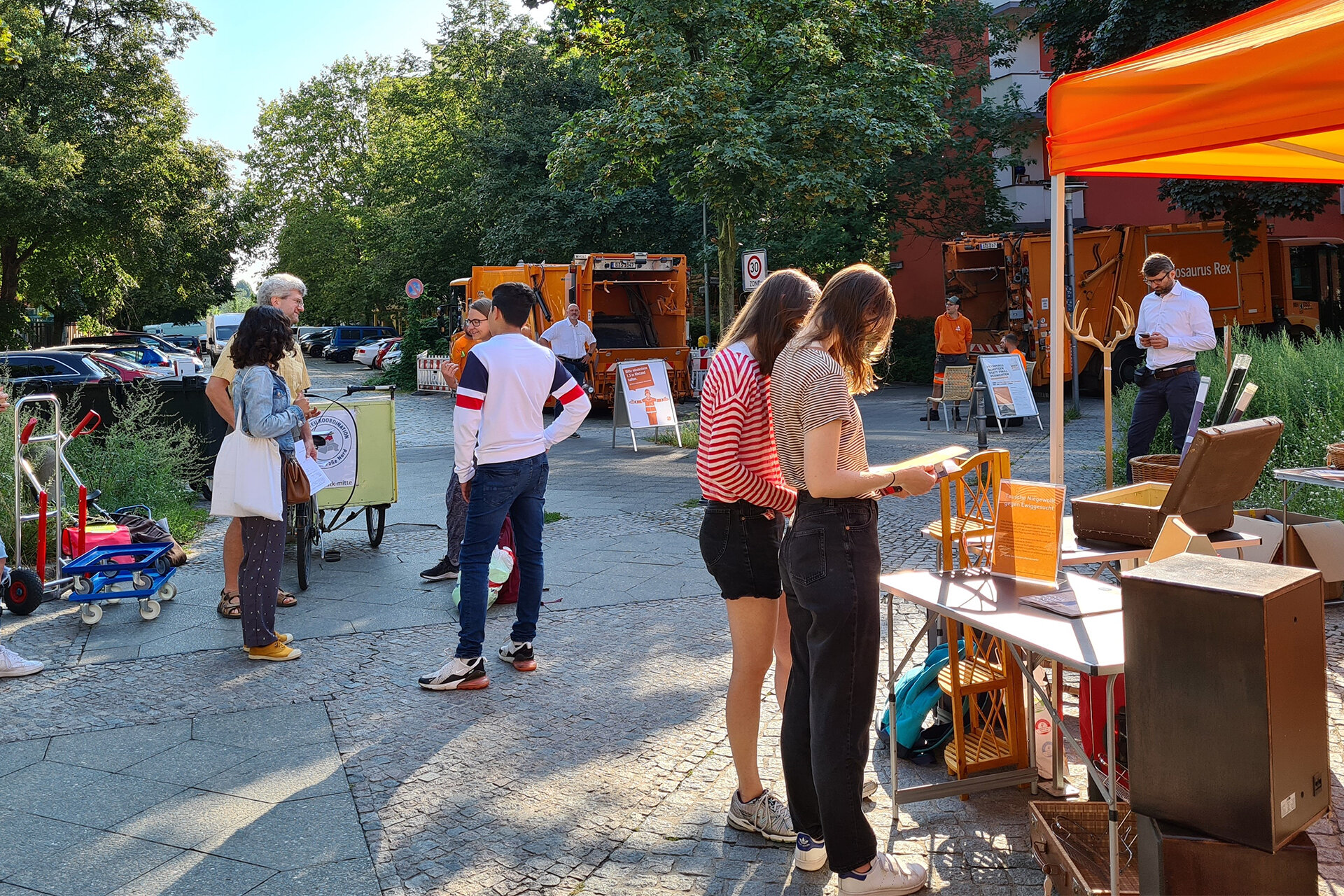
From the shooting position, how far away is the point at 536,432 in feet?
17.3

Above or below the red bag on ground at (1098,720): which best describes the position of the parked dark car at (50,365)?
above

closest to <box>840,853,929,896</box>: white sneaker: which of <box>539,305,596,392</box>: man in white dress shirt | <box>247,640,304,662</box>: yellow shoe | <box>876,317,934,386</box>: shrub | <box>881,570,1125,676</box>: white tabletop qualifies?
<box>881,570,1125,676</box>: white tabletop

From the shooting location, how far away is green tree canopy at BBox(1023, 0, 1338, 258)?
52.7 ft

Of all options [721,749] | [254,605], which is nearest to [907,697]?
[721,749]

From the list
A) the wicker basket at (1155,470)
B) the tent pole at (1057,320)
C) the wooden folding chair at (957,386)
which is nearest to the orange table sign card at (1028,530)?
the tent pole at (1057,320)

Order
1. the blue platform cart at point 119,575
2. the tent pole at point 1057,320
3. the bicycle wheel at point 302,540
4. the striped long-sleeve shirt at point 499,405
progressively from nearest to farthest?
the tent pole at point 1057,320 → the striped long-sleeve shirt at point 499,405 → the blue platform cart at point 119,575 → the bicycle wheel at point 302,540

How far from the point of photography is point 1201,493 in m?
3.98

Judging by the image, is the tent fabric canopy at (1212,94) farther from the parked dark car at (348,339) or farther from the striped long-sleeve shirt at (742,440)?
the parked dark car at (348,339)

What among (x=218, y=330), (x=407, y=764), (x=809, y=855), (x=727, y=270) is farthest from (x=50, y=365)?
(x=218, y=330)

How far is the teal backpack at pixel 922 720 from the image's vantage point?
4164 mm

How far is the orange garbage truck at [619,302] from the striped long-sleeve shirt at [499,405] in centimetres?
1354

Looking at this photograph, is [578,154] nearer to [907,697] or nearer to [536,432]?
[536,432]

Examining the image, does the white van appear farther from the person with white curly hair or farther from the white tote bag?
the white tote bag

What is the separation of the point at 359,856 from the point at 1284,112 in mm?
3875
